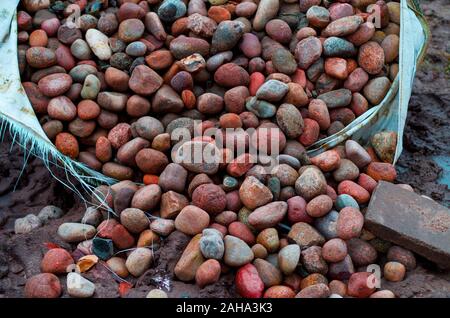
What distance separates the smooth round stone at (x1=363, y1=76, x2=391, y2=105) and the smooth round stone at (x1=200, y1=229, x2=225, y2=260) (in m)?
1.10

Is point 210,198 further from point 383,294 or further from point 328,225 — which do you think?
point 383,294

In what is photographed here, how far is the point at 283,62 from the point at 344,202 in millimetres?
750

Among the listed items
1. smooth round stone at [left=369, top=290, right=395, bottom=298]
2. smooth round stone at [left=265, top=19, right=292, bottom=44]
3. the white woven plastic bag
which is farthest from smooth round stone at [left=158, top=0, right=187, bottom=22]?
smooth round stone at [left=369, top=290, right=395, bottom=298]

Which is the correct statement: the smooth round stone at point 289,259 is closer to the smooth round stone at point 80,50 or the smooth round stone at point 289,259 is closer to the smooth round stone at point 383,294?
the smooth round stone at point 383,294

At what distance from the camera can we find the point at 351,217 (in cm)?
236

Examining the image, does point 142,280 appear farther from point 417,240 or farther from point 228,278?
point 417,240

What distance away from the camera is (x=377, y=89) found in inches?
113

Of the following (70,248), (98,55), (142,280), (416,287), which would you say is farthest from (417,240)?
(98,55)

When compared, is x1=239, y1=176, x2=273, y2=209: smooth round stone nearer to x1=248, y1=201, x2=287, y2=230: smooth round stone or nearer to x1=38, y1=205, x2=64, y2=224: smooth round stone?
x1=248, y1=201, x2=287, y2=230: smooth round stone

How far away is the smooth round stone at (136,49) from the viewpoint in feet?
9.20

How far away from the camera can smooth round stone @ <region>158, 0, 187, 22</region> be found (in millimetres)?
2900

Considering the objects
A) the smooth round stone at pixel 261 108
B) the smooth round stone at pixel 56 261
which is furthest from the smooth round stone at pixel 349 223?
the smooth round stone at pixel 56 261

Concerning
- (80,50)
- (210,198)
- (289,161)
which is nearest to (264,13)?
(289,161)

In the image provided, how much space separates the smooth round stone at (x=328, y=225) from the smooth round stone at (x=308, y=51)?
0.78 metres
